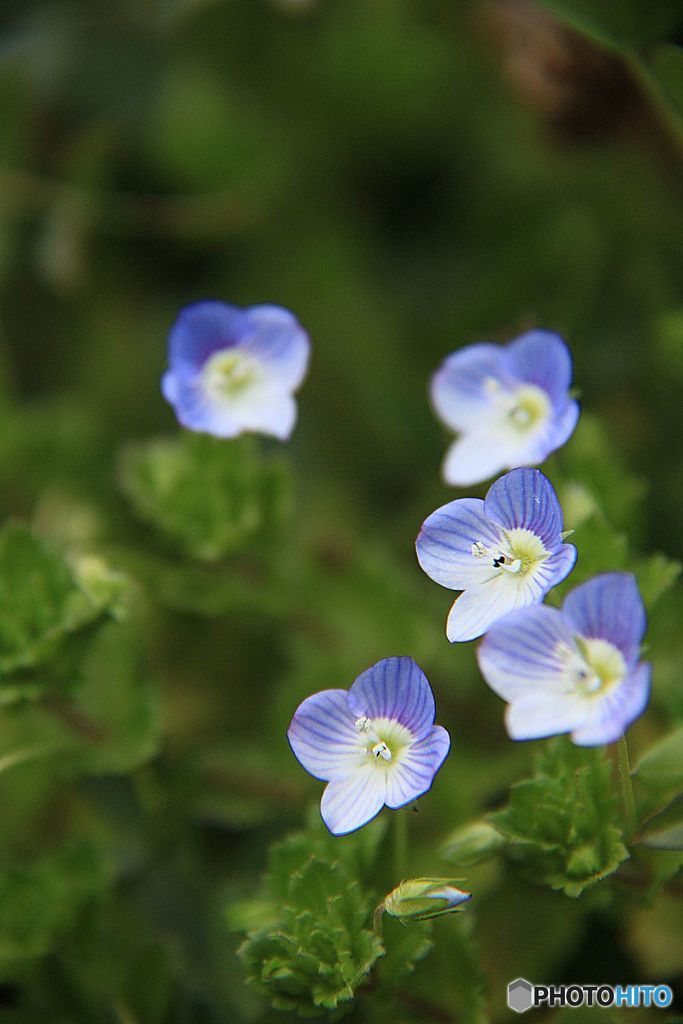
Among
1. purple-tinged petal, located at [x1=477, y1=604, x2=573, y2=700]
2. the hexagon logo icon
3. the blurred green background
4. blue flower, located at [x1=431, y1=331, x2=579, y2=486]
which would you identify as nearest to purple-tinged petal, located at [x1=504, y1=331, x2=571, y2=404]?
blue flower, located at [x1=431, y1=331, x2=579, y2=486]

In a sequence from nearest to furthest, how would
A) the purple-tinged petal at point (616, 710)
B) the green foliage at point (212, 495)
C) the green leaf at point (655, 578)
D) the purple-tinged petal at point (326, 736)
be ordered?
the purple-tinged petal at point (616, 710) < the purple-tinged petal at point (326, 736) < the green leaf at point (655, 578) < the green foliage at point (212, 495)

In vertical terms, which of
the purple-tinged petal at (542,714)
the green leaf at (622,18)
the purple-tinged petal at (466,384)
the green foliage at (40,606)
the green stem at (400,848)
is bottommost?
the green stem at (400,848)

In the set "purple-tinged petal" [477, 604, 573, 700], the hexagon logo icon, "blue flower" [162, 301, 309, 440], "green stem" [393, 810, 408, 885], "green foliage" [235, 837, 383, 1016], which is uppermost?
"blue flower" [162, 301, 309, 440]

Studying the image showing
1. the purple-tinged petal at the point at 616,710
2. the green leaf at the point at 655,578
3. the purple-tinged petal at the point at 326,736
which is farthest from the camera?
the green leaf at the point at 655,578

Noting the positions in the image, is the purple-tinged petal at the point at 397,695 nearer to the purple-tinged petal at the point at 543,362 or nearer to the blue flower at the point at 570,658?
the blue flower at the point at 570,658

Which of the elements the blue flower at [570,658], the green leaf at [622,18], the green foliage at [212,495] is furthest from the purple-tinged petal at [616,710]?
the green leaf at [622,18]

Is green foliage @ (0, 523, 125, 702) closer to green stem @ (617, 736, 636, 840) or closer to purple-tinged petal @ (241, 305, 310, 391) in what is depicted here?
purple-tinged petal @ (241, 305, 310, 391)
